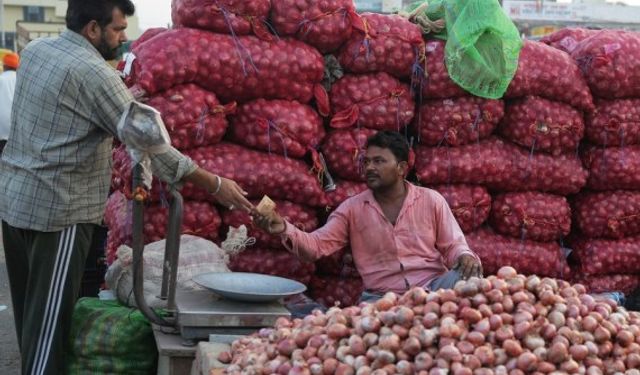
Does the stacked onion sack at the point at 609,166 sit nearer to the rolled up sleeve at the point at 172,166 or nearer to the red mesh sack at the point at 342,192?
the red mesh sack at the point at 342,192

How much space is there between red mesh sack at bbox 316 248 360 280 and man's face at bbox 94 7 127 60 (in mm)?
1856

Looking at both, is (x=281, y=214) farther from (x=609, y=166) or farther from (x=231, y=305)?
(x=609, y=166)

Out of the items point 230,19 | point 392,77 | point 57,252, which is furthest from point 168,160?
point 392,77

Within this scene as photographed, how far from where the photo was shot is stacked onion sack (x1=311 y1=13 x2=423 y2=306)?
4586 mm

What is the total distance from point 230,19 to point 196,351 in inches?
74.7

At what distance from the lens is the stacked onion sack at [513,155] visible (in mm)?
4762

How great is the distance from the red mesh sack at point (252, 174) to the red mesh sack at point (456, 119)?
80 cm

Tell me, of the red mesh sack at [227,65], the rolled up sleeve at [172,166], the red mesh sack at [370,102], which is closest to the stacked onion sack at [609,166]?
the red mesh sack at [370,102]

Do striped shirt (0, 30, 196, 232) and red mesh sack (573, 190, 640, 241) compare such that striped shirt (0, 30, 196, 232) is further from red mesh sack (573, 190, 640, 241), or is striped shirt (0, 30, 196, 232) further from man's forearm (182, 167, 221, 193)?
red mesh sack (573, 190, 640, 241)

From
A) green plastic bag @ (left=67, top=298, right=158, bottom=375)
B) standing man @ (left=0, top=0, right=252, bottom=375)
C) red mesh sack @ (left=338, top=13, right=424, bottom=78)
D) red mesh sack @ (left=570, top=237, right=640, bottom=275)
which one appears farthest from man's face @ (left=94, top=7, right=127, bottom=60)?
red mesh sack @ (left=570, top=237, right=640, bottom=275)

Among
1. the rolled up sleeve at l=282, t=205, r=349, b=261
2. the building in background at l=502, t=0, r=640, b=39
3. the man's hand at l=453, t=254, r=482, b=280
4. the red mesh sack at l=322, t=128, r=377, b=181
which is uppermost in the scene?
the red mesh sack at l=322, t=128, r=377, b=181

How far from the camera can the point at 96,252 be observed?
5.03 m

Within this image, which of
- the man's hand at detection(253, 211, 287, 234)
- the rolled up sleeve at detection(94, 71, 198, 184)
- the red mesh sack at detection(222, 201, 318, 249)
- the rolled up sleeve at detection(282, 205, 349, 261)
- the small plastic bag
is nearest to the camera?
the small plastic bag

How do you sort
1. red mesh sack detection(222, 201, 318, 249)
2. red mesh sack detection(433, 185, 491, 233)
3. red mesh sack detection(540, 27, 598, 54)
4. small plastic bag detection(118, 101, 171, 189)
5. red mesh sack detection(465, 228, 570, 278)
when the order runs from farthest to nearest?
red mesh sack detection(540, 27, 598, 54) → red mesh sack detection(465, 228, 570, 278) → red mesh sack detection(433, 185, 491, 233) → red mesh sack detection(222, 201, 318, 249) → small plastic bag detection(118, 101, 171, 189)
